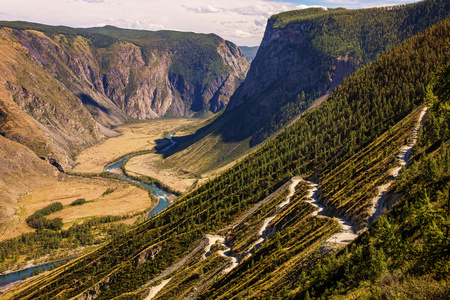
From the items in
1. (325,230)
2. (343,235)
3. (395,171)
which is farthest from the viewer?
(395,171)

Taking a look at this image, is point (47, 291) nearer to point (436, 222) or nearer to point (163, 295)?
point (163, 295)

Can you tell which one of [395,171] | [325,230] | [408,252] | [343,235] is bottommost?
[325,230]

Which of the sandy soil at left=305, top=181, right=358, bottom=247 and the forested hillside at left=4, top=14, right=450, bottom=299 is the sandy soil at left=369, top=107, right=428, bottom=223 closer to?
the forested hillside at left=4, top=14, right=450, bottom=299

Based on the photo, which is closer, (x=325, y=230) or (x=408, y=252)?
(x=408, y=252)

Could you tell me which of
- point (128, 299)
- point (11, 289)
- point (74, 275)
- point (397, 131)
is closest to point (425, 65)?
point (397, 131)

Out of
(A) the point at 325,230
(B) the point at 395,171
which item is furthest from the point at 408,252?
(B) the point at 395,171

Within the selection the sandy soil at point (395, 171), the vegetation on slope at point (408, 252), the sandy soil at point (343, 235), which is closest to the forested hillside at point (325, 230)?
the vegetation on slope at point (408, 252)

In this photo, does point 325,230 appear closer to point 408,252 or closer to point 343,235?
point 343,235

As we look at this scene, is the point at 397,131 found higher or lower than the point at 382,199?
higher

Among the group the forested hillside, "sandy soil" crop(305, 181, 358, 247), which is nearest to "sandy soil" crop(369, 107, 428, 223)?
the forested hillside
